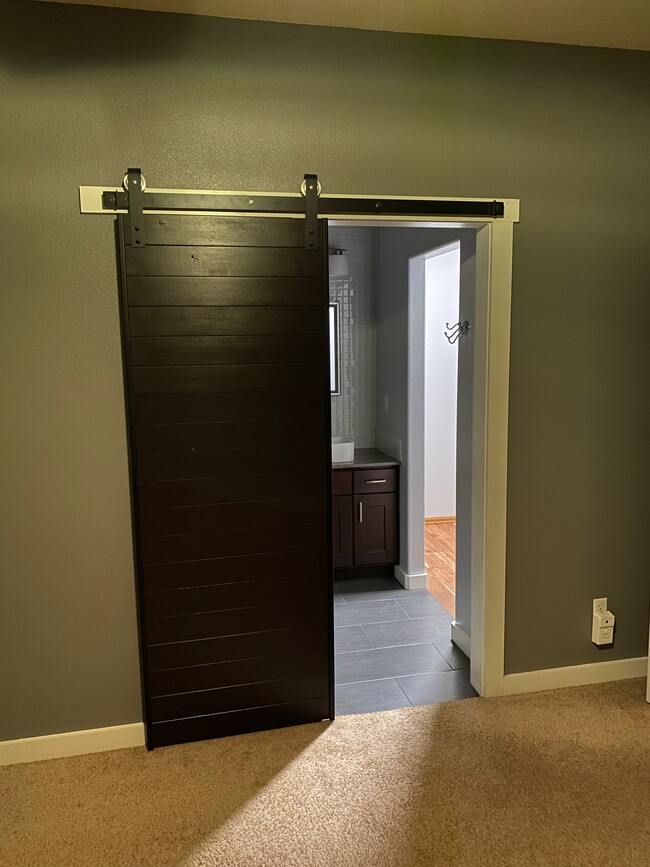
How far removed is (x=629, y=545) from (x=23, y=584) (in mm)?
2478

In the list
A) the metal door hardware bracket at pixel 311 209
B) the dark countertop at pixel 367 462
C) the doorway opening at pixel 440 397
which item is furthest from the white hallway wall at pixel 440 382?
the metal door hardware bracket at pixel 311 209

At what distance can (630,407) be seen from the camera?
2930 mm

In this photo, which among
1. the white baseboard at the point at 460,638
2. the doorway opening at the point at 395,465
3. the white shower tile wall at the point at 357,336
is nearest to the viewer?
the doorway opening at the point at 395,465

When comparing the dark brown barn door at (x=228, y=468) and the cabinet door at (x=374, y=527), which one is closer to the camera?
the dark brown barn door at (x=228, y=468)

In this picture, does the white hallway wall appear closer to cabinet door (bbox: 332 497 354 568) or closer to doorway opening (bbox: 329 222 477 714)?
doorway opening (bbox: 329 222 477 714)

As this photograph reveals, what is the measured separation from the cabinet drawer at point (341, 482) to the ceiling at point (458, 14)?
239cm

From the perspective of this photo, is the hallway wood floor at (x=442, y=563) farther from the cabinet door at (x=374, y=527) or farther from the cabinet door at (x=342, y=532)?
the cabinet door at (x=342, y=532)

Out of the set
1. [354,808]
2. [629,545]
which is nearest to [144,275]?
[354,808]

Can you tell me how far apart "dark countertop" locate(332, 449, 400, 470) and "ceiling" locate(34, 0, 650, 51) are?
7.74 ft

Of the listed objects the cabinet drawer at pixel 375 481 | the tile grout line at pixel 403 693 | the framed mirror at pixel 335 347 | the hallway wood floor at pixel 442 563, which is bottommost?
the tile grout line at pixel 403 693

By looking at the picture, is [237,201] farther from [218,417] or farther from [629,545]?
[629,545]

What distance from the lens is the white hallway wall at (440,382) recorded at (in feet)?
17.9

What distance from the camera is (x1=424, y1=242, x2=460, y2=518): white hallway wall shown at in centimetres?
545

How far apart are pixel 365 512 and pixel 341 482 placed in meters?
0.26
